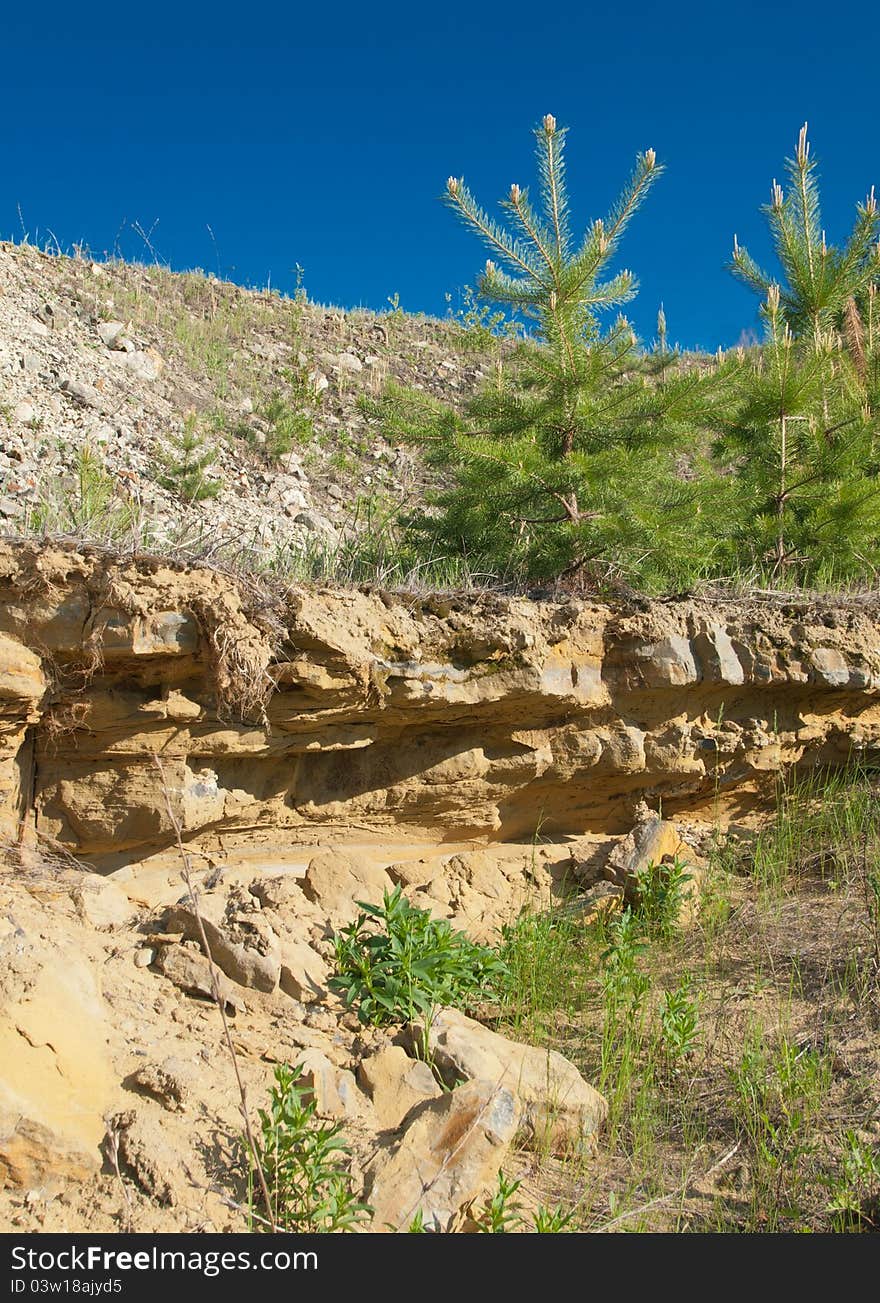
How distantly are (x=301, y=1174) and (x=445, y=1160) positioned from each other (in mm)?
489

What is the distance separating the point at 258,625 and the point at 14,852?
59.6 inches

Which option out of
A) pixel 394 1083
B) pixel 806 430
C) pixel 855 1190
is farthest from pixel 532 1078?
pixel 806 430

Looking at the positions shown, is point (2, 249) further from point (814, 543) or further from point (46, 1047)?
point (46, 1047)

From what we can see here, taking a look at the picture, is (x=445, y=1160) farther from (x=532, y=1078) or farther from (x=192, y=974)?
(x=192, y=974)

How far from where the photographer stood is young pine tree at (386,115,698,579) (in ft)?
18.4

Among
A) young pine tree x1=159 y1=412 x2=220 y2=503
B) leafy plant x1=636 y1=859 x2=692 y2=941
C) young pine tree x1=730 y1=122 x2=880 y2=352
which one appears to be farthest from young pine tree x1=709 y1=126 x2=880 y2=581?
young pine tree x1=159 y1=412 x2=220 y2=503

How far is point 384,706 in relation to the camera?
4.85 metres

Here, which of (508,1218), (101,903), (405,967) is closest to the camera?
(508,1218)

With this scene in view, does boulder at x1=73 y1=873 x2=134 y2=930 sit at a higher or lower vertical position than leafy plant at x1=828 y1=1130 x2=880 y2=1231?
higher

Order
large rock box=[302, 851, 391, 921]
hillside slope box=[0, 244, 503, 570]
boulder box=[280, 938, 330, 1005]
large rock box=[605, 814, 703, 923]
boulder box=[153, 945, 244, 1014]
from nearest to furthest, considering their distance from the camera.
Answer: boulder box=[153, 945, 244, 1014] → boulder box=[280, 938, 330, 1005] → large rock box=[302, 851, 391, 921] → large rock box=[605, 814, 703, 923] → hillside slope box=[0, 244, 503, 570]

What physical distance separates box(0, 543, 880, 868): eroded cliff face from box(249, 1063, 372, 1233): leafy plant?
1.71 metres

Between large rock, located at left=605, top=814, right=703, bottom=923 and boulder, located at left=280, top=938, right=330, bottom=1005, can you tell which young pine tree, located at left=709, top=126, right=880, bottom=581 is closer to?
large rock, located at left=605, top=814, right=703, bottom=923

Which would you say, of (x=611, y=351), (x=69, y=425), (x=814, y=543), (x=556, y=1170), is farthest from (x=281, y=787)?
(x=69, y=425)

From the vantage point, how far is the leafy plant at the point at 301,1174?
→ 2.97 meters
